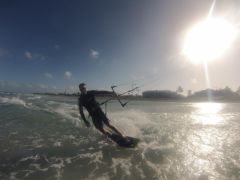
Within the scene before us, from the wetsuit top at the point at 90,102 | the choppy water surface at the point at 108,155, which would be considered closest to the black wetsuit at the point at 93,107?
the wetsuit top at the point at 90,102

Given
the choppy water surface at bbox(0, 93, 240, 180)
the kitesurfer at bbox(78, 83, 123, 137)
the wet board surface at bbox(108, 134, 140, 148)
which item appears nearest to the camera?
the choppy water surface at bbox(0, 93, 240, 180)

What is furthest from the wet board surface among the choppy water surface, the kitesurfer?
the kitesurfer

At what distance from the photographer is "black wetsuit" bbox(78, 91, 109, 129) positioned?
440 inches

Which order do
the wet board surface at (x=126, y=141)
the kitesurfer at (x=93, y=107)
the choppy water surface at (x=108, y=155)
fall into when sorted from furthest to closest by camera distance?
1. the kitesurfer at (x=93, y=107)
2. the wet board surface at (x=126, y=141)
3. the choppy water surface at (x=108, y=155)

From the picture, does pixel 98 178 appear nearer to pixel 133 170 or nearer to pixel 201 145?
pixel 133 170

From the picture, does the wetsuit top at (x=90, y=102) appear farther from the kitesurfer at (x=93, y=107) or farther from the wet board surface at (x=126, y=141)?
the wet board surface at (x=126, y=141)

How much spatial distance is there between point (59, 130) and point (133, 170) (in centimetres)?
755

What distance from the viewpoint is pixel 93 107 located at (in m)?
11.3

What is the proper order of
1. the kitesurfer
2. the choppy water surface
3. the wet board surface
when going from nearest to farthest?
the choppy water surface, the wet board surface, the kitesurfer

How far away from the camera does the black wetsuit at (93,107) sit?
11188mm

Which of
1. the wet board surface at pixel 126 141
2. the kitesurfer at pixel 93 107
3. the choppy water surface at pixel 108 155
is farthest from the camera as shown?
the kitesurfer at pixel 93 107

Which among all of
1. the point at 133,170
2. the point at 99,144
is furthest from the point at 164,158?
the point at 99,144

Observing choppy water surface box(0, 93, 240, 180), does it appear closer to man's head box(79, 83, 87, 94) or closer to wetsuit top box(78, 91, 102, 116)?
wetsuit top box(78, 91, 102, 116)

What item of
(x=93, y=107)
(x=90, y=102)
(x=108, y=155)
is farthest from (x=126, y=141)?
(x=90, y=102)
